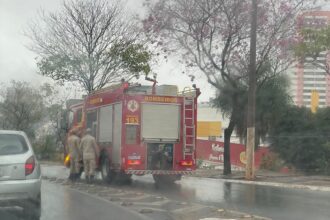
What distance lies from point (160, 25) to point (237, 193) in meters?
9.34

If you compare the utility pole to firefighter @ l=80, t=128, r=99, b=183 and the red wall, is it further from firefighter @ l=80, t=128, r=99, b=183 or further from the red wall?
the red wall

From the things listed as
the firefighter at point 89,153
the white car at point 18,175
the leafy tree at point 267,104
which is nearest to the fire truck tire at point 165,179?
the firefighter at point 89,153

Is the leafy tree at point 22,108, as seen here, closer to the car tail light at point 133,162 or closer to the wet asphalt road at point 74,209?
the car tail light at point 133,162

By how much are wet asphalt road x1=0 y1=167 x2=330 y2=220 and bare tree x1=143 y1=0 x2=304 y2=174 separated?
656 centimetres

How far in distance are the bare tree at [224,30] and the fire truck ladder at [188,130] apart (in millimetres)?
5333

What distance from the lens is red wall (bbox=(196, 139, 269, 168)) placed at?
91.6 ft

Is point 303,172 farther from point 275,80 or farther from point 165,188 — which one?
point 165,188

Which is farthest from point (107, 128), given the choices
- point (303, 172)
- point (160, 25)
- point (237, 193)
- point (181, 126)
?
point (303, 172)

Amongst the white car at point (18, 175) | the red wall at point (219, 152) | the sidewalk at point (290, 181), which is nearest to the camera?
the white car at point (18, 175)

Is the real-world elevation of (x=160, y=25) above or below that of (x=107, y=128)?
above

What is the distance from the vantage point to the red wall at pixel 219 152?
27917 mm

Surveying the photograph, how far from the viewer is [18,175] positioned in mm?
9250

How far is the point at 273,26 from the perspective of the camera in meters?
21.5

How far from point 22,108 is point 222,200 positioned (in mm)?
38374
